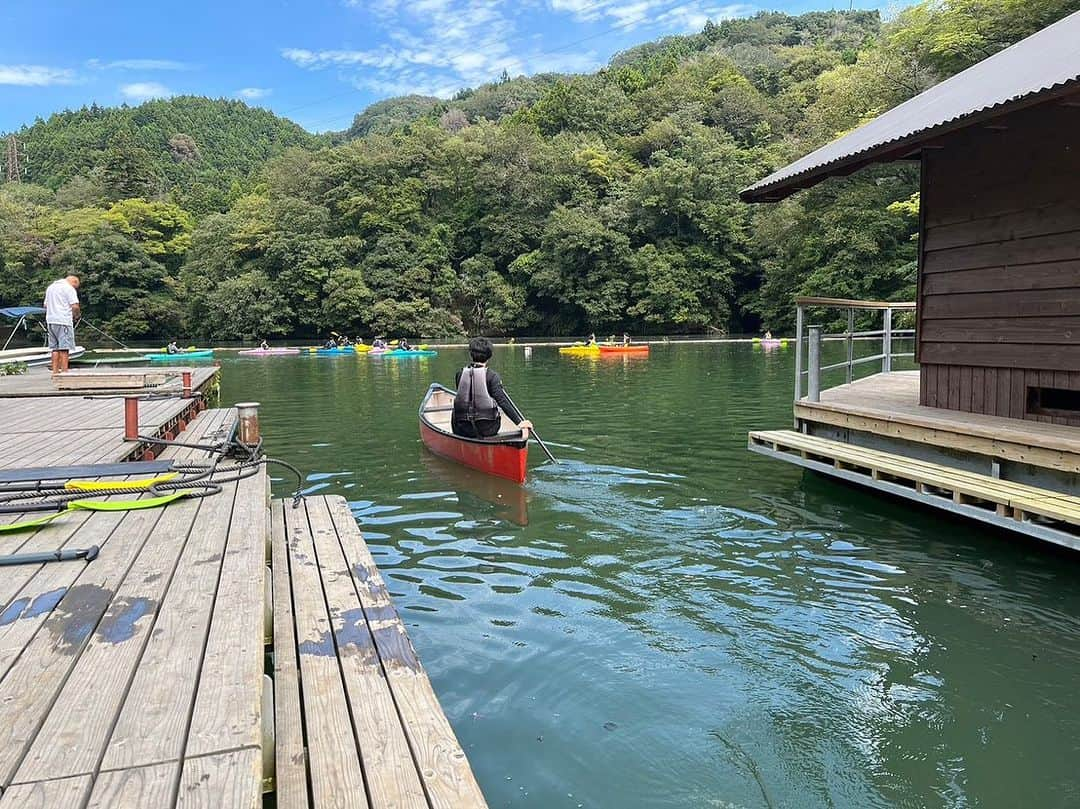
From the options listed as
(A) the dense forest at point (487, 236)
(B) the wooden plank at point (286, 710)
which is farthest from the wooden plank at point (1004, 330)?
(A) the dense forest at point (487, 236)

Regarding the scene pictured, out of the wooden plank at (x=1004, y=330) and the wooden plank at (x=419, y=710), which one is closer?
the wooden plank at (x=419, y=710)

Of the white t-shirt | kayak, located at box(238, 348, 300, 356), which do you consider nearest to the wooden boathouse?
the white t-shirt

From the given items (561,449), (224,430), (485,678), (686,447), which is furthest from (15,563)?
(686,447)

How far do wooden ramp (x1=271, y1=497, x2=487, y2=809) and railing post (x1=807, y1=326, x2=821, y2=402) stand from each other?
5.28 meters

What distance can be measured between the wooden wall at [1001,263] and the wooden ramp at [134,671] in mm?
6277

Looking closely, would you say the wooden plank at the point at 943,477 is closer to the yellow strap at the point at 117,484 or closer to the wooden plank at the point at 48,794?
the wooden plank at the point at 48,794

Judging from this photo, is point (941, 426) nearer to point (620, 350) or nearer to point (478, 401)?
point (478, 401)

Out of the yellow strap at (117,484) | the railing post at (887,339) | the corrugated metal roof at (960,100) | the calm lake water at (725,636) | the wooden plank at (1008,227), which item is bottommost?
the calm lake water at (725,636)

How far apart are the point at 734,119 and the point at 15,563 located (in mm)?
57049

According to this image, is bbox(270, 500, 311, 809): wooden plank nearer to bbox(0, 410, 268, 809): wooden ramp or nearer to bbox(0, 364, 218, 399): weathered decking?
bbox(0, 410, 268, 809): wooden ramp

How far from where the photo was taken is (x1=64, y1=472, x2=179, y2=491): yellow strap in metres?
4.70

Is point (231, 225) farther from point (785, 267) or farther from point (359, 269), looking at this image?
point (785, 267)

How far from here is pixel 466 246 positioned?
5288 centimetres

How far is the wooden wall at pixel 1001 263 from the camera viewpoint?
6.17 meters
